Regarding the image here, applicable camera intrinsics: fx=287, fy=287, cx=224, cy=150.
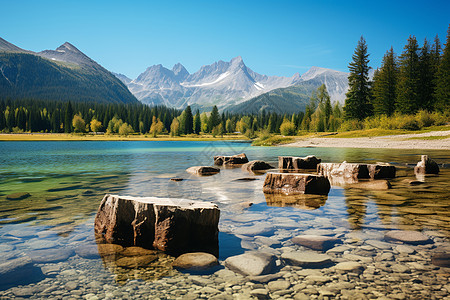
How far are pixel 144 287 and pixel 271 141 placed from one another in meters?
58.6

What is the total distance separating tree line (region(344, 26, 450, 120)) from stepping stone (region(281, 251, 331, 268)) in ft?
186

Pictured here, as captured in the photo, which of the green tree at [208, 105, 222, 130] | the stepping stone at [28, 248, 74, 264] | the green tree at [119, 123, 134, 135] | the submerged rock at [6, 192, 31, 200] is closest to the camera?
the stepping stone at [28, 248, 74, 264]

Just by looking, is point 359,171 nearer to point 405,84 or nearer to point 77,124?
point 405,84

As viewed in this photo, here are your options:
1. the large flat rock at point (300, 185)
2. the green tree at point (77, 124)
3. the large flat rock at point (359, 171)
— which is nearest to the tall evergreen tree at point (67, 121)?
the green tree at point (77, 124)

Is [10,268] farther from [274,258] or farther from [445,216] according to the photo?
[445,216]

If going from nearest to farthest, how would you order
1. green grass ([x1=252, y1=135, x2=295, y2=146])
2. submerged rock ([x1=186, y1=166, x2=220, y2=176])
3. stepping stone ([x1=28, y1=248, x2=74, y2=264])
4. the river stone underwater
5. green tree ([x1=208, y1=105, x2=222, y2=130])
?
the river stone underwater → stepping stone ([x1=28, y1=248, x2=74, y2=264]) → submerged rock ([x1=186, y1=166, x2=220, y2=176]) → green grass ([x1=252, y1=135, x2=295, y2=146]) → green tree ([x1=208, y1=105, x2=222, y2=130])

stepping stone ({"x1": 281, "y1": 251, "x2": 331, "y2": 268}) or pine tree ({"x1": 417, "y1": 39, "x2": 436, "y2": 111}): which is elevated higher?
pine tree ({"x1": 417, "y1": 39, "x2": 436, "y2": 111})

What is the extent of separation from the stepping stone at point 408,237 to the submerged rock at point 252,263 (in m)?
2.40

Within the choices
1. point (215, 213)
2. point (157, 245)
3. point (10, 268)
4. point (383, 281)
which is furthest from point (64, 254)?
point (383, 281)

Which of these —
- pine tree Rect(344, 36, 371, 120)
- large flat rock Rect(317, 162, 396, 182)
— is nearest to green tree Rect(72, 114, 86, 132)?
pine tree Rect(344, 36, 371, 120)

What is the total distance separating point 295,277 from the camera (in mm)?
3791

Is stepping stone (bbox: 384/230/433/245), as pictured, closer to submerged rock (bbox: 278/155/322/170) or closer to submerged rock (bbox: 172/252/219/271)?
submerged rock (bbox: 172/252/219/271)

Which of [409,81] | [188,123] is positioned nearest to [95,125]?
[188,123]

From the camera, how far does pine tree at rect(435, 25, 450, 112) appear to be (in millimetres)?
51281
